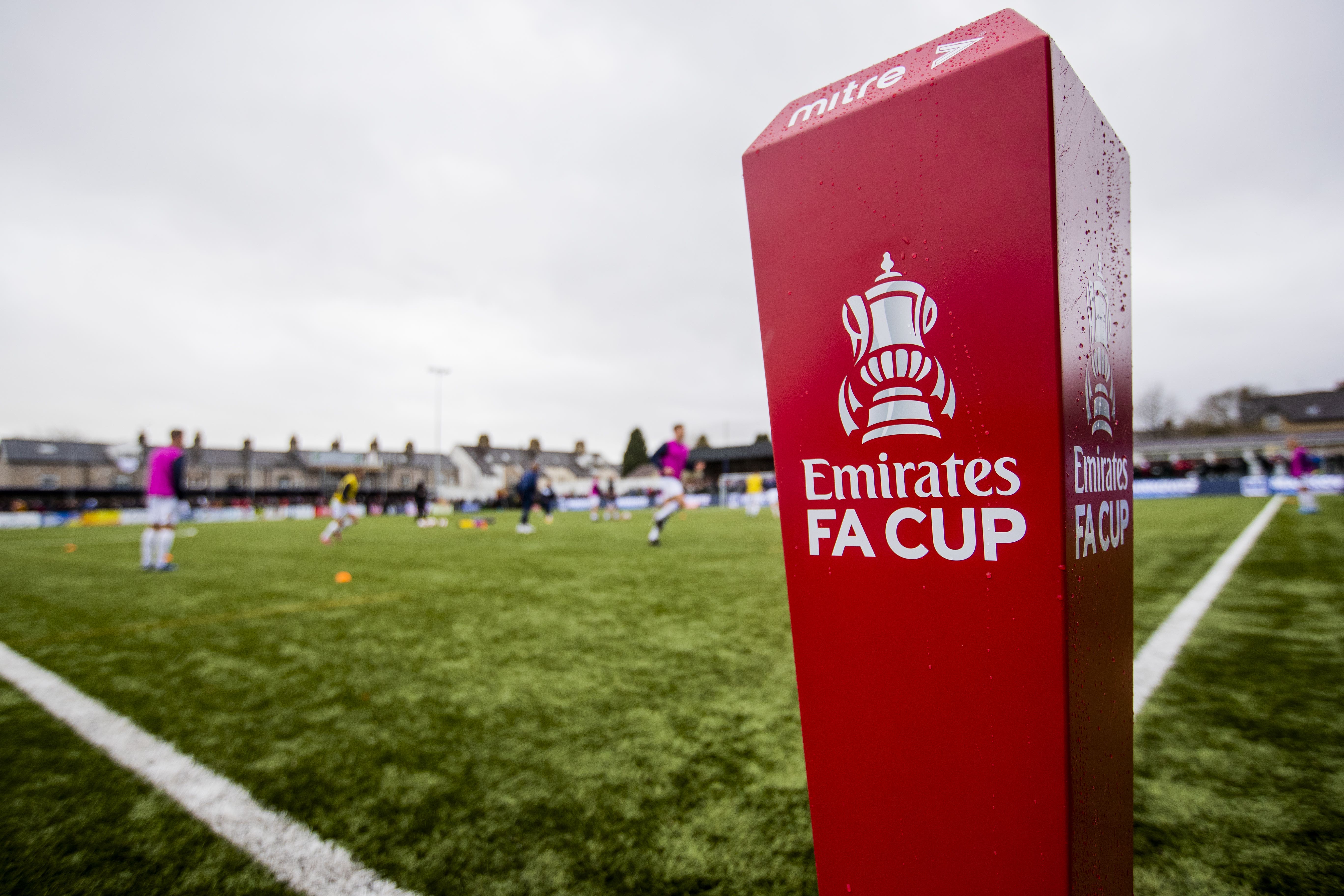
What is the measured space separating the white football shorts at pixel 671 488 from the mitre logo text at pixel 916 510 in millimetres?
10602

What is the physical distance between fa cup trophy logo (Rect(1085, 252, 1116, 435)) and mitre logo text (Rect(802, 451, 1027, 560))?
0.24 m

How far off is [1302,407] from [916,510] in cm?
8021

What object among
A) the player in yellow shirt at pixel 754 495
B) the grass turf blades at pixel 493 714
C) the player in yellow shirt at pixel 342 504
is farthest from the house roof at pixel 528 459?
the grass turf blades at pixel 493 714

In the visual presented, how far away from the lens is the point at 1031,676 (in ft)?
3.04

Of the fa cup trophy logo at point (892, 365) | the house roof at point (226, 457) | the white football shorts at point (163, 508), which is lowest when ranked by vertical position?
the white football shorts at point (163, 508)

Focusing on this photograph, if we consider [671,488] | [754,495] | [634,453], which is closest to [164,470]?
[671,488]

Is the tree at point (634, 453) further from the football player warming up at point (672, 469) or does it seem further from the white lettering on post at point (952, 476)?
the white lettering on post at point (952, 476)

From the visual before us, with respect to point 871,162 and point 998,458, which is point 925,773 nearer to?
point 998,458

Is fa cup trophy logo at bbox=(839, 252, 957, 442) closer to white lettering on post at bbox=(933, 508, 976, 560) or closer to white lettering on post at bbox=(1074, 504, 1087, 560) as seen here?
white lettering on post at bbox=(933, 508, 976, 560)

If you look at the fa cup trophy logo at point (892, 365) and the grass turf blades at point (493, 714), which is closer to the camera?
the fa cup trophy logo at point (892, 365)

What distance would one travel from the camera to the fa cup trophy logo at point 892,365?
3.27 ft

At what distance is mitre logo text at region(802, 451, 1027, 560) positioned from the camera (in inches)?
37.4

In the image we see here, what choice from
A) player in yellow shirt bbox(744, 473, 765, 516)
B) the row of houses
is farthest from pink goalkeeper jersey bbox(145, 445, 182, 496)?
the row of houses

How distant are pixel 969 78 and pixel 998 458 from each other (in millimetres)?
595
